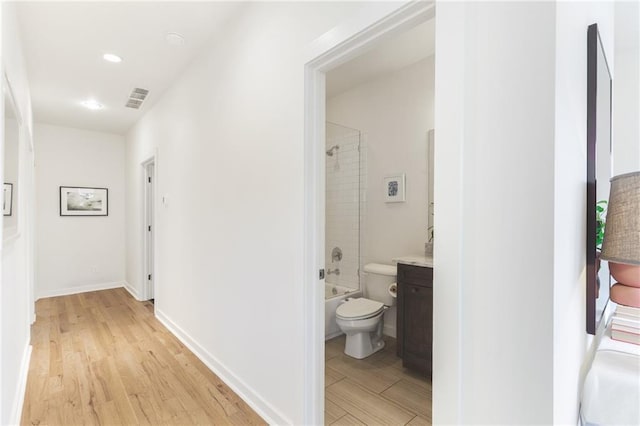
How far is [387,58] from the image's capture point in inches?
113

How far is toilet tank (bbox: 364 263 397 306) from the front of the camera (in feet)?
9.91

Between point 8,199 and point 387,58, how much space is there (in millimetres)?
2964

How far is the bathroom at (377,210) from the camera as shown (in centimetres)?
225

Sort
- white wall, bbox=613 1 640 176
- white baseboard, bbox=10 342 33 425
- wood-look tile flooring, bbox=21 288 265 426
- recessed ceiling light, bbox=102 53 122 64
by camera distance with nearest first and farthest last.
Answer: white baseboard, bbox=10 342 33 425, wood-look tile flooring, bbox=21 288 265 426, white wall, bbox=613 1 640 176, recessed ceiling light, bbox=102 53 122 64

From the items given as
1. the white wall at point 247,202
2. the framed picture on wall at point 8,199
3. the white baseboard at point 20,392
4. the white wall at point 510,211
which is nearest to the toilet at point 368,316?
the white wall at point 247,202

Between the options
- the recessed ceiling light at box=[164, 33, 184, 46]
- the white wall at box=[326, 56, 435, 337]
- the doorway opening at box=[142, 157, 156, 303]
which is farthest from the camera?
the doorway opening at box=[142, 157, 156, 303]

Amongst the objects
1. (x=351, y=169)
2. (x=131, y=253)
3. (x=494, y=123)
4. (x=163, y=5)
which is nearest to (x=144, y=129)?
(x=131, y=253)

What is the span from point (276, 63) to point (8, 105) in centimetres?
152

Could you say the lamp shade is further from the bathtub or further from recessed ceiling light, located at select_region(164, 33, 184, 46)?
A: recessed ceiling light, located at select_region(164, 33, 184, 46)

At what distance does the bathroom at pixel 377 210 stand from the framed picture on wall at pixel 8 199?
2.19 metres

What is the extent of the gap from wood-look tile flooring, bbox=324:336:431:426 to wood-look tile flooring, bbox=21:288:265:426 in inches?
21.5

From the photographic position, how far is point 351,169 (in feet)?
11.6

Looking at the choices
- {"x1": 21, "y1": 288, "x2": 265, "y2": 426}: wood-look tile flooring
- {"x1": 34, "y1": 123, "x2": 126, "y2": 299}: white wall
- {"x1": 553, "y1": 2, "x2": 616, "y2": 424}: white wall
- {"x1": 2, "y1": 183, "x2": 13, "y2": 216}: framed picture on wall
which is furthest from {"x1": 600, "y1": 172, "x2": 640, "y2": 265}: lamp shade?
{"x1": 34, "y1": 123, "x2": 126, "y2": 299}: white wall

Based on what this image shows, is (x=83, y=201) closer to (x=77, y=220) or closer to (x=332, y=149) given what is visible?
(x=77, y=220)
